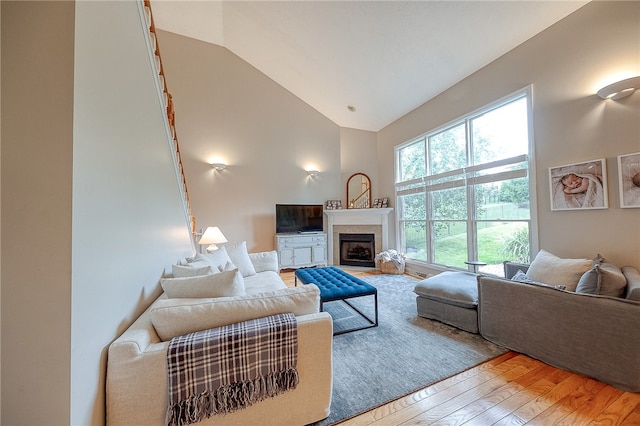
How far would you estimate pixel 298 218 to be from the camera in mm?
5160

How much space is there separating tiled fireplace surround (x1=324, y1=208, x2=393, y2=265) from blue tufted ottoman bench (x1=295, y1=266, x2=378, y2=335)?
2222mm

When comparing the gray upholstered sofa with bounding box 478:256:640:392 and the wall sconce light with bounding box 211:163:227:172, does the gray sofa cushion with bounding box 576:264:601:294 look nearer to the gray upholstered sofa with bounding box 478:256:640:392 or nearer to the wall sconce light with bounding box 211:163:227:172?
the gray upholstered sofa with bounding box 478:256:640:392

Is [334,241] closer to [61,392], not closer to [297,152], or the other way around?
[297,152]

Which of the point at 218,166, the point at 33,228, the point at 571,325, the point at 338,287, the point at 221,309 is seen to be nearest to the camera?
the point at 33,228

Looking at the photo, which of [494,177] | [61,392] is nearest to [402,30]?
[494,177]

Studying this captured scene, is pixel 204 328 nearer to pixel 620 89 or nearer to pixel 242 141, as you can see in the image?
pixel 620 89

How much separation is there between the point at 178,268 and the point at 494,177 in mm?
3984

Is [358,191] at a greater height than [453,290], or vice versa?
[358,191]

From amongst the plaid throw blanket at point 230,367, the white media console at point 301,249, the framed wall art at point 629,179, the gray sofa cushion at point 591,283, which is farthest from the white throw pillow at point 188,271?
the framed wall art at point 629,179

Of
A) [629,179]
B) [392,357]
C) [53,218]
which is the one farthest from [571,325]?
[53,218]

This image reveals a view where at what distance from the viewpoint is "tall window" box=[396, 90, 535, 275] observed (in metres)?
3.02

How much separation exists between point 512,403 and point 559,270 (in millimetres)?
1373

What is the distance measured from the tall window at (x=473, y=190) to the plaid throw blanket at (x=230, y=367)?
3332 mm

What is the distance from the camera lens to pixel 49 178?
81cm
